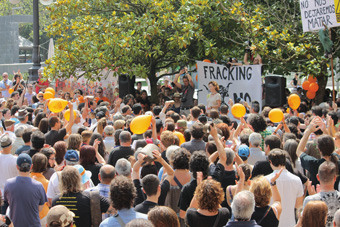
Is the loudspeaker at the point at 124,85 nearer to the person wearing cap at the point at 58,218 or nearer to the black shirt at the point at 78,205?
the black shirt at the point at 78,205

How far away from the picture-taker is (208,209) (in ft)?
14.0

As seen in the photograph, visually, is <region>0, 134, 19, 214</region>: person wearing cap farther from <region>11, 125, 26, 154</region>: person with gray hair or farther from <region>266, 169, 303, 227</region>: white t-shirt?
<region>266, 169, 303, 227</region>: white t-shirt

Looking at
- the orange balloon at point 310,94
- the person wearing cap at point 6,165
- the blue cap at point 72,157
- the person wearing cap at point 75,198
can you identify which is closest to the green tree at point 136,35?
the orange balloon at point 310,94

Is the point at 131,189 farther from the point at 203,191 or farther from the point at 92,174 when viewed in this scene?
the point at 92,174

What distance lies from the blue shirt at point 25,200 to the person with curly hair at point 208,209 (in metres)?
1.72

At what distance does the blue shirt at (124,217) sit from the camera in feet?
13.5

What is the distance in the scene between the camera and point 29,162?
5258mm

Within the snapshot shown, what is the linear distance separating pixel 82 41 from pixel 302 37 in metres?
5.81

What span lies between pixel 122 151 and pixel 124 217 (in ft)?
7.64

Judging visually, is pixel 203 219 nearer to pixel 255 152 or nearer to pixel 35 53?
pixel 255 152

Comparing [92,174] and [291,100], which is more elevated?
[291,100]

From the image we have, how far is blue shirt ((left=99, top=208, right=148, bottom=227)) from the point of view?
4.12m

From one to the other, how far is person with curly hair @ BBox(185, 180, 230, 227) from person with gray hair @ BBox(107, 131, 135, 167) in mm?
2268

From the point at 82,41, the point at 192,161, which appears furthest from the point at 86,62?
the point at 192,161
